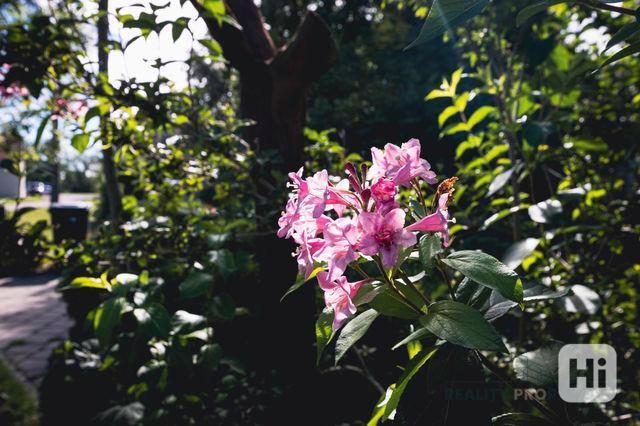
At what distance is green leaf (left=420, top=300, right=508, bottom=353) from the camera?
642mm

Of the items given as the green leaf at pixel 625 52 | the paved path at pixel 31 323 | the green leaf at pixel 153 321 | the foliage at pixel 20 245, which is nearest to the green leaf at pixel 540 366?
the green leaf at pixel 625 52

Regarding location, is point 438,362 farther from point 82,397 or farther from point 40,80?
point 82,397

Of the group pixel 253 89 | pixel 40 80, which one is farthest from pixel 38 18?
pixel 253 89

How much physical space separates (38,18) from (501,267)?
205cm

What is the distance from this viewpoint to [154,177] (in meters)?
2.25

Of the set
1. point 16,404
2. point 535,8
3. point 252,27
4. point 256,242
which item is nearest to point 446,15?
point 535,8

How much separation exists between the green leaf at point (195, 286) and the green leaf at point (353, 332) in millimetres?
845

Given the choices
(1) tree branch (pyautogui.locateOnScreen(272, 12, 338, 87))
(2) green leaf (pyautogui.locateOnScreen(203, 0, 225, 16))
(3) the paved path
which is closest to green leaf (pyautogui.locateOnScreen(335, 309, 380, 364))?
(2) green leaf (pyautogui.locateOnScreen(203, 0, 225, 16))

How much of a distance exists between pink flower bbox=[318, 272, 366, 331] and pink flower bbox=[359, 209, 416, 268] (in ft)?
0.30

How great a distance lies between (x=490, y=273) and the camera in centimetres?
70

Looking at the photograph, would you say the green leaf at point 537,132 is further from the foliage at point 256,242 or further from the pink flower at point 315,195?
the pink flower at point 315,195

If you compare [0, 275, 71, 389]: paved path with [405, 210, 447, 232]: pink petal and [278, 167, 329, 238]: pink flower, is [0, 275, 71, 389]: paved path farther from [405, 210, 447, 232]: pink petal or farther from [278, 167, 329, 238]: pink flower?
[405, 210, 447, 232]: pink petal

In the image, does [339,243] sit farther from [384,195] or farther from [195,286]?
[195,286]

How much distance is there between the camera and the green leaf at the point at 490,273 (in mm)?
677
